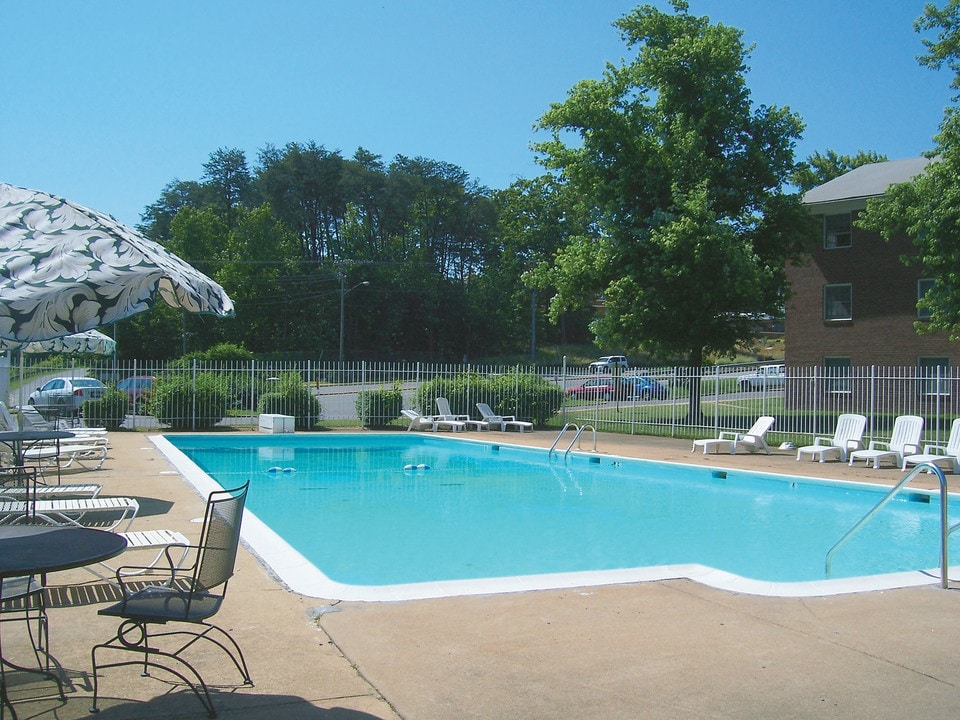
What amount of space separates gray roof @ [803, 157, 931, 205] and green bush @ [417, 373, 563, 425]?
12549 mm

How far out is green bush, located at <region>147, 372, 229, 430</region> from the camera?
958 inches

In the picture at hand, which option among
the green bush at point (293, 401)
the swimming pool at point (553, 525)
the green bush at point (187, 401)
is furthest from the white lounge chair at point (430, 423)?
the green bush at point (187, 401)

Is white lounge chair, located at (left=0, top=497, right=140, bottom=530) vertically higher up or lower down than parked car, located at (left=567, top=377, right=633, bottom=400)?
lower down

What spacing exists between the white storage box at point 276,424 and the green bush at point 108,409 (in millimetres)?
3758

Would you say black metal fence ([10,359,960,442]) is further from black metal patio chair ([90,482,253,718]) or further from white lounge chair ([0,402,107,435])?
black metal patio chair ([90,482,253,718])

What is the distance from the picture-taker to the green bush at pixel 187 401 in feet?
79.8

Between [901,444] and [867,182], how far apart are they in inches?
737

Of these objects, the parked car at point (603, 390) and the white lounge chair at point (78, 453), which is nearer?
the white lounge chair at point (78, 453)

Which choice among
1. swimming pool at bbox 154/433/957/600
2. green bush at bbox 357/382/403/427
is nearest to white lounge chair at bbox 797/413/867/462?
swimming pool at bbox 154/433/957/600

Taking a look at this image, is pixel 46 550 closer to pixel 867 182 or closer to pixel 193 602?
pixel 193 602

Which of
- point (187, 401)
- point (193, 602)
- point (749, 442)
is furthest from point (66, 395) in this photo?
point (193, 602)

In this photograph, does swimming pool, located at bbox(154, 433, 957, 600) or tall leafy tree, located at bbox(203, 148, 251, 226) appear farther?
tall leafy tree, located at bbox(203, 148, 251, 226)

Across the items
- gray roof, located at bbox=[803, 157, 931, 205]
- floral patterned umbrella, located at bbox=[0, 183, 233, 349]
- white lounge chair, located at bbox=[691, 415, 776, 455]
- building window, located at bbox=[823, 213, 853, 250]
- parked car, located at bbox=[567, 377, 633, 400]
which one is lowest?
white lounge chair, located at bbox=[691, 415, 776, 455]

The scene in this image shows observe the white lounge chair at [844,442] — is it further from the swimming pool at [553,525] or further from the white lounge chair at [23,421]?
the white lounge chair at [23,421]
